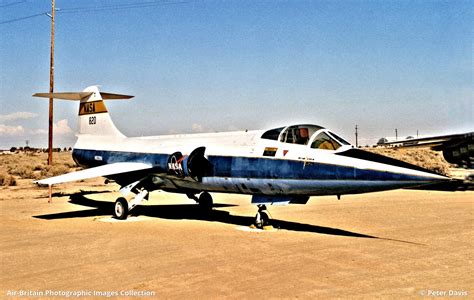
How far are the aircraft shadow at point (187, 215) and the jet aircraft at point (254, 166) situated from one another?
0.87 metres

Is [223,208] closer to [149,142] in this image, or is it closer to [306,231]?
[149,142]

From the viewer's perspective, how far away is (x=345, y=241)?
9.67 metres

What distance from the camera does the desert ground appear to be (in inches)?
252

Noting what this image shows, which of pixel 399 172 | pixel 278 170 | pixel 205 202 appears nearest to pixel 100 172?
pixel 205 202

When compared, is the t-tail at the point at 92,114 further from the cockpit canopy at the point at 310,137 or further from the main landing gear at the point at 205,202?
the cockpit canopy at the point at 310,137

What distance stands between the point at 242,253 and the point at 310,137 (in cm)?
353

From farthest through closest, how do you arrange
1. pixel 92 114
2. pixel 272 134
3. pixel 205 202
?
pixel 92 114 → pixel 205 202 → pixel 272 134

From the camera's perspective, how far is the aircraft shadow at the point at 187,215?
37.3ft

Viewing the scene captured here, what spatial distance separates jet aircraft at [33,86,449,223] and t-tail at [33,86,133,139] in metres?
1.10

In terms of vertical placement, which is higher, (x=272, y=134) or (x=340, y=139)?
(x=272, y=134)

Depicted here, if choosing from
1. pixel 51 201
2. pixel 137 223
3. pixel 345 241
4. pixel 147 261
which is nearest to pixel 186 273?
pixel 147 261

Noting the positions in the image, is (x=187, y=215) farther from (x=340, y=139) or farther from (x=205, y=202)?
(x=340, y=139)

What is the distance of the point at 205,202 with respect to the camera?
15.9 metres

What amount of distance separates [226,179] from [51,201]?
34.5ft
